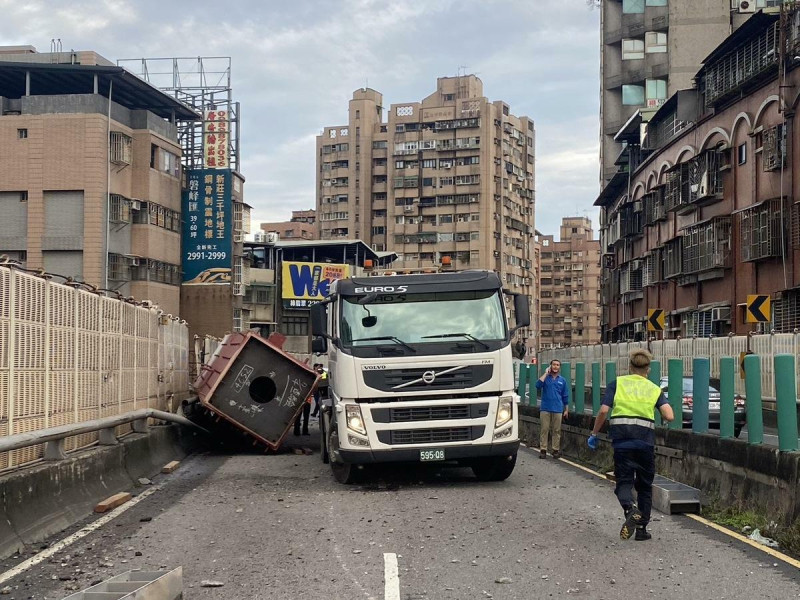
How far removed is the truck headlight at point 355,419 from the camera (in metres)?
13.9

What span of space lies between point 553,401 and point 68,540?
10.8 m

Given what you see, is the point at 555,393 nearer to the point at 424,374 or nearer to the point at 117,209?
the point at 424,374

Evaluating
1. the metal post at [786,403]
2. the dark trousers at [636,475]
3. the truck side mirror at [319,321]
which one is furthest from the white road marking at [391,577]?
the truck side mirror at [319,321]

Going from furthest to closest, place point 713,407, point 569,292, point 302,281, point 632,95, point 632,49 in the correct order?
point 569,292 → point 302,281 → point 632,95 → point 632,49 → point 713,407

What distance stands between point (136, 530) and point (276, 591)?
138 inches

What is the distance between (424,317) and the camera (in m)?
14.4

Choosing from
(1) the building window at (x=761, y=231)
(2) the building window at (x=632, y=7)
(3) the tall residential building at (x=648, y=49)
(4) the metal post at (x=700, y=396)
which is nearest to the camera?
(4) the metal post at (x=700, y=396)

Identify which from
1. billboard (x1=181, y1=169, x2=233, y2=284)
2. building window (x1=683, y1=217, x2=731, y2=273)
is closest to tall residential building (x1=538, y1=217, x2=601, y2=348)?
billboard (x1=181, y1=169, x2=233, y2=284)

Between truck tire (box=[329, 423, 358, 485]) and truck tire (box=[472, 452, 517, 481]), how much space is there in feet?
5.95

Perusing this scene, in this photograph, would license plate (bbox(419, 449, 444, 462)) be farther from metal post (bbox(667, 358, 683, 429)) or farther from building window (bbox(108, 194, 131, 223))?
building window (bbox(108, 194, 131, 223))

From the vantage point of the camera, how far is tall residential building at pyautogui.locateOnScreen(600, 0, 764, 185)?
65.5 metres

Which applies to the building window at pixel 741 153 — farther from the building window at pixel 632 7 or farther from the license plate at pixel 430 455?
the building window at pixel 632 7

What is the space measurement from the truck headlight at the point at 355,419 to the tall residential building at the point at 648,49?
52.6 metres

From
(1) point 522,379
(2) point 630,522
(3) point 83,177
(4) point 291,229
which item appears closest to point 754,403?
(2) point 630,522
